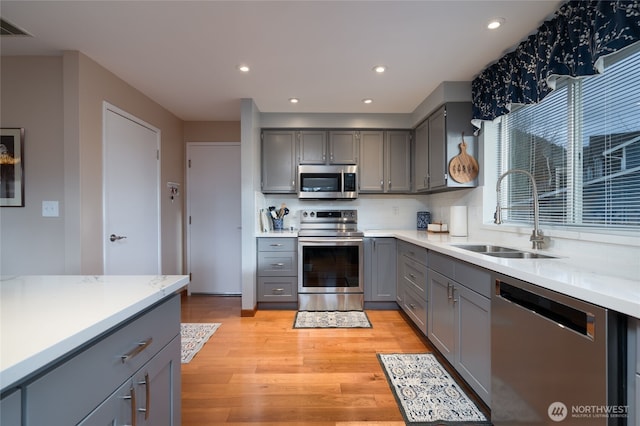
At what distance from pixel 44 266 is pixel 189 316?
1.40 meters

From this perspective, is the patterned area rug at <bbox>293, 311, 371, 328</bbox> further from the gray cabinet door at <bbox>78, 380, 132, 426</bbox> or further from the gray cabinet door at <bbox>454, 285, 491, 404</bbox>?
the gray cabinet door at <bbox>78, 380, 132, 426</bbox>

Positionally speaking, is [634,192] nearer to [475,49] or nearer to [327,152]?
[475,49]

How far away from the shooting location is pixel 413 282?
2.77 metres

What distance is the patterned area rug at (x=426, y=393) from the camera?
1.60 meters

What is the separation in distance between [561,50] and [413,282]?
6.72 feet

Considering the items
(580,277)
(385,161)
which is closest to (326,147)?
(385,161)

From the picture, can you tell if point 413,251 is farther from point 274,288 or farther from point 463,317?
point 274,288

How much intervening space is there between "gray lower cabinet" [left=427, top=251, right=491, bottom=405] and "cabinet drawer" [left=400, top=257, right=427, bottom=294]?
13cm

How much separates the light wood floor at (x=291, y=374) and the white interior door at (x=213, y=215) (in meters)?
0.94

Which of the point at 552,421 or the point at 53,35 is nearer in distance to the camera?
the point at 552,421

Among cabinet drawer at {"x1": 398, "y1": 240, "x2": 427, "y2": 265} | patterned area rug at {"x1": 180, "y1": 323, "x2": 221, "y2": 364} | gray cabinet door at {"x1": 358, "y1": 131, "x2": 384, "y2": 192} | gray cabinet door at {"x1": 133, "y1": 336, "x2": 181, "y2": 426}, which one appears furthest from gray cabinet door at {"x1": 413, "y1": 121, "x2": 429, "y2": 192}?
gray cabinet door at {"x1": 133, "y1": 336, "x2": 181, "y2": 426}

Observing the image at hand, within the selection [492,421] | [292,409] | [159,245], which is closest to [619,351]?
[492,421]

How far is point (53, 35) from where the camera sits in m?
2.00

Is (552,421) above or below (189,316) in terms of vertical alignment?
above
